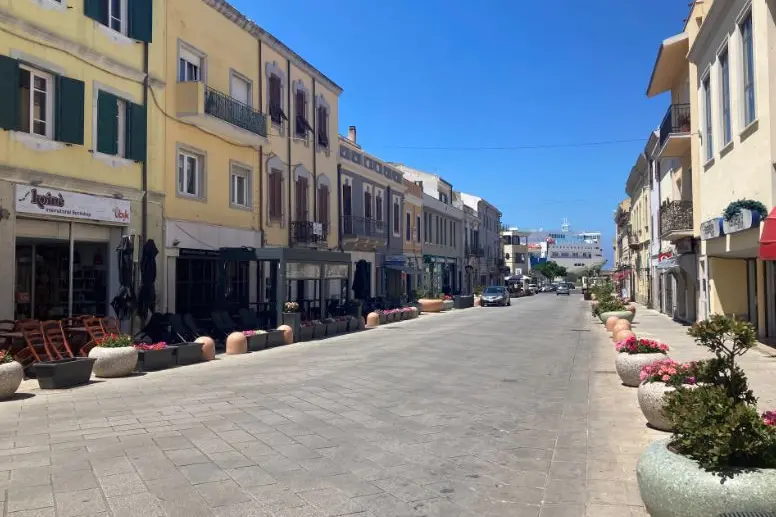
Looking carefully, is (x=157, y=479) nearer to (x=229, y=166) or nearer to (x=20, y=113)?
(x=20, y=113)

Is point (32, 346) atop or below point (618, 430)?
atop

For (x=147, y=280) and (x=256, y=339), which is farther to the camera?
(x=256, y=339)

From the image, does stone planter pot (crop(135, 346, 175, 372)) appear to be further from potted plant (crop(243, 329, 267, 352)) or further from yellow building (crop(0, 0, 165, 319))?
potted plant (crop(243, 329, 267, 352))

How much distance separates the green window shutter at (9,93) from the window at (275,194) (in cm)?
1057

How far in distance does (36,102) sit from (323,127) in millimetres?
14957

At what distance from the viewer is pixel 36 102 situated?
13.0 metres

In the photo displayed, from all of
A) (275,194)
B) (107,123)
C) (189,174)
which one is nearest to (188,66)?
(189,174)

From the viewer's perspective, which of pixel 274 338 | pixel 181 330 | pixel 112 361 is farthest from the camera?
pixel 274 338

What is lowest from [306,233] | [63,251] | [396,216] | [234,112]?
[63,251]

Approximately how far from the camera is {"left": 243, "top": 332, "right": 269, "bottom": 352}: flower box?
15.6 m

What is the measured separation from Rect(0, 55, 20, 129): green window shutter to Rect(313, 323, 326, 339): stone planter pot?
9.77 meters

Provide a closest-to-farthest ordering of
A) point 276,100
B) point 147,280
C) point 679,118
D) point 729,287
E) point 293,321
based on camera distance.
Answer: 1. point 147,280
2. point 293,321
3. point 729,287
4. point 679,118
5. point 276,100

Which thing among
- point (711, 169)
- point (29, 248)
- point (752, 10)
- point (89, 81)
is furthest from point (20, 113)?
point (711, 169)

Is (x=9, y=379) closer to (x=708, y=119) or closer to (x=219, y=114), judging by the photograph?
(x=219, y=114)
